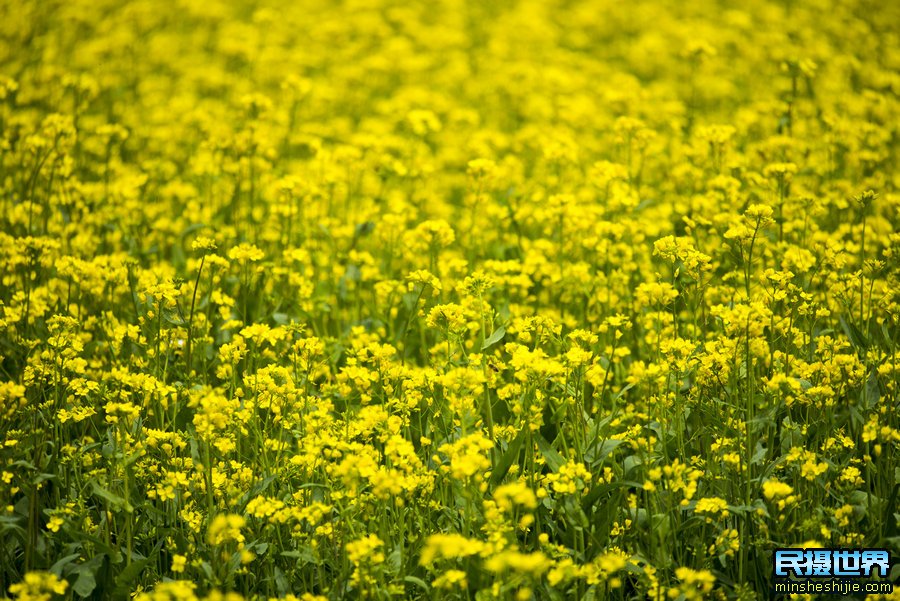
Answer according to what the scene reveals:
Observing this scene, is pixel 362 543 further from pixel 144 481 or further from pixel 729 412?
pixel 729 412

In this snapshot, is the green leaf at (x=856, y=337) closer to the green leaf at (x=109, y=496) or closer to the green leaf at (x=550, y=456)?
the green leaf at (x=550, y=456)

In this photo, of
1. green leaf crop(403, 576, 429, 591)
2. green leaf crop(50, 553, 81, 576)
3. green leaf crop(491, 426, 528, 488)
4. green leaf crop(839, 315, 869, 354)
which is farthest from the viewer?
green leaf crop(839, 315, 869, 354)

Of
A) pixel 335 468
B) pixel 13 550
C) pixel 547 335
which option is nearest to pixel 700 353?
pixel 547 335

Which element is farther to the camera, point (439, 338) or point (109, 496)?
point (439, 338)

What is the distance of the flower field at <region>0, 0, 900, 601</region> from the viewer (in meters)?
3.86

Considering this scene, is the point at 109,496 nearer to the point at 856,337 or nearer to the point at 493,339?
the point at 493,339

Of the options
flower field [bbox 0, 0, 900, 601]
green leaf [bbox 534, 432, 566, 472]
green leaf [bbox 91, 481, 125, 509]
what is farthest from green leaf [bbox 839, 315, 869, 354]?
green leaf [bbox 91, 481, 125, 509]

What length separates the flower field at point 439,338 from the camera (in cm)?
386

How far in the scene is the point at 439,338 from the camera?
5.43 m

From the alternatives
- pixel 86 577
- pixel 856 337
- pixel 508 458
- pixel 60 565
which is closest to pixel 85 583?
pixel 86 577

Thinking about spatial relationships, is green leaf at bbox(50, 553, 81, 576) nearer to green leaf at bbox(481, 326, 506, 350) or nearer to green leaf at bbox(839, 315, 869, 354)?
green leaf at bbox(481, 326, 506, 350)

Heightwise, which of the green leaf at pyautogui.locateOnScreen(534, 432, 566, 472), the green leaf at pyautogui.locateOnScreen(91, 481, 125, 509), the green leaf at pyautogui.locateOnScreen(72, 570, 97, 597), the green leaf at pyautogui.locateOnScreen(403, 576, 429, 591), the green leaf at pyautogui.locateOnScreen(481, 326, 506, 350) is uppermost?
the green leaf at pyautogui.locateOnScreen(481, 326, 506, 350)

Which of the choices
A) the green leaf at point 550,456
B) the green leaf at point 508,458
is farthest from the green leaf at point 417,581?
the green leaf at point 550,456

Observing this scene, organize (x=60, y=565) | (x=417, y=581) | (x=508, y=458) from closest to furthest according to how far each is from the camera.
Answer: (x=417, y=581) < (x=60, y=565) < (x=508, y=458)
